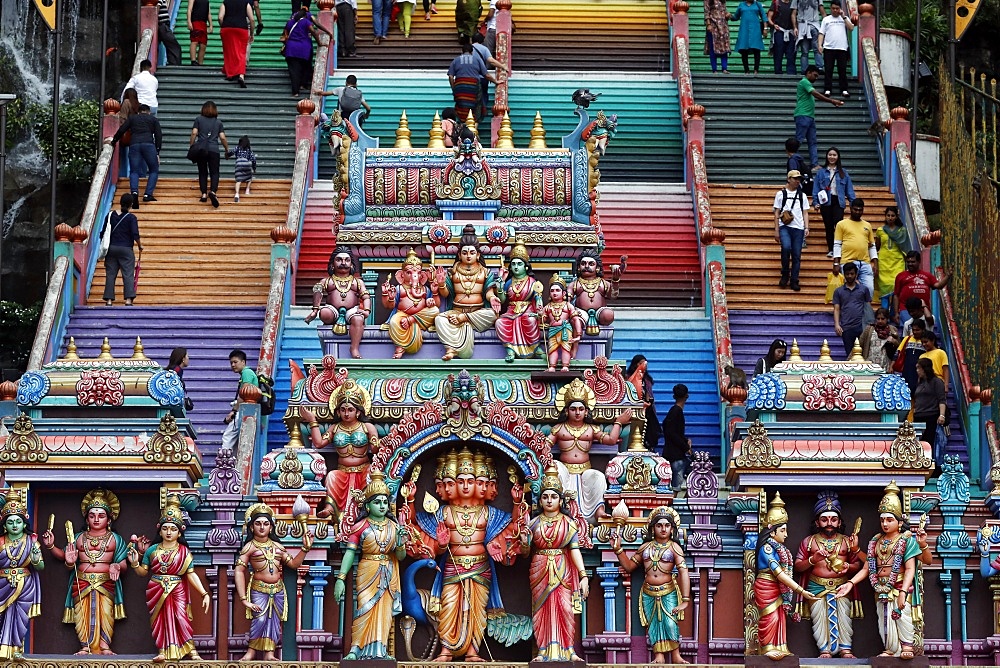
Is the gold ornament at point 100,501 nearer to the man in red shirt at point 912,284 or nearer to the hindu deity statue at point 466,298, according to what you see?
the hindu deity statue at point 466,298

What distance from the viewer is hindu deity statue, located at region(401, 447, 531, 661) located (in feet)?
122

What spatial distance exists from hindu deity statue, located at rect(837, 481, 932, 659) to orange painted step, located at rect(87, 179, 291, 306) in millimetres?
13838

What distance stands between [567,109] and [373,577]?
61.6ft

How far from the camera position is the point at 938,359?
44.0m

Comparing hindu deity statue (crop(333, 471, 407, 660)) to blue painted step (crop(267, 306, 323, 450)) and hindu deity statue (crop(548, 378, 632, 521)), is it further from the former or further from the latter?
blue painted step (crop(267, 306, 323, 450))

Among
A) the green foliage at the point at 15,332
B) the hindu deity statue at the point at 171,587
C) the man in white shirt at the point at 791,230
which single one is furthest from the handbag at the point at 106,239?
the hindu deity statue at the point at 171,587

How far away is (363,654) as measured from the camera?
36.5m

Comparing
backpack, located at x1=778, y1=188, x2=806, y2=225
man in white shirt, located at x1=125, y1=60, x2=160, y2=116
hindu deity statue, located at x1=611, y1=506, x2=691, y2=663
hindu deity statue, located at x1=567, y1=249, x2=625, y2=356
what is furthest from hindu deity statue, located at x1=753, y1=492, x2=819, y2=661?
man in white shirt, located at x1=125, y1=60, x2=160, y2=116

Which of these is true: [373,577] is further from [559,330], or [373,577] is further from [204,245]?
[204,245]

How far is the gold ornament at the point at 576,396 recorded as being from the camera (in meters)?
38.6

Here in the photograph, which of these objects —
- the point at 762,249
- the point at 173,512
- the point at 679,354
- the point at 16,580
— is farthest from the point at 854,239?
the point at 16,580

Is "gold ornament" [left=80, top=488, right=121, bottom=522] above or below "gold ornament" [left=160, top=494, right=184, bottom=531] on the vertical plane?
above

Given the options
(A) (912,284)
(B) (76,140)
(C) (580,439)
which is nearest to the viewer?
(C) (580,439)

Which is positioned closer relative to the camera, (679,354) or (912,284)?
(912,284)
